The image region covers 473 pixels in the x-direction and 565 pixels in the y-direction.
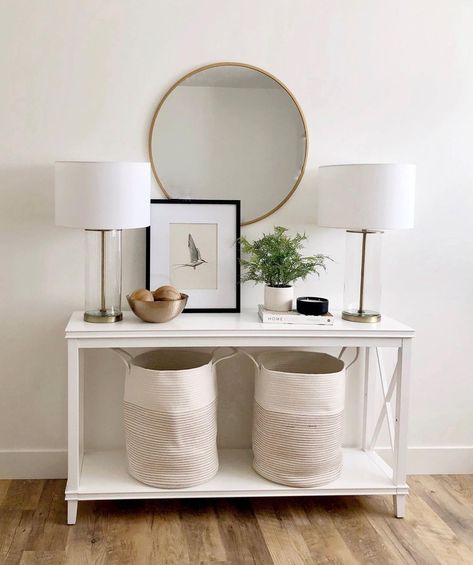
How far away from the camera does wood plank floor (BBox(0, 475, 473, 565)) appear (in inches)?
98.8

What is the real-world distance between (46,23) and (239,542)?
6.77ft

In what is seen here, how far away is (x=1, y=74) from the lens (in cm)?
289

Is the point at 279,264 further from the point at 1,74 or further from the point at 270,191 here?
the point at 1,74

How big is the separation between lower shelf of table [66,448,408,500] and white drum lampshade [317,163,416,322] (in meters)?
0.62

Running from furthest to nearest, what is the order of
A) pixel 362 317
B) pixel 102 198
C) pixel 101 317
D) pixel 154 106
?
pixel 154 106 < pixel 362 317 < pixel 101 317 < pixel 102 198

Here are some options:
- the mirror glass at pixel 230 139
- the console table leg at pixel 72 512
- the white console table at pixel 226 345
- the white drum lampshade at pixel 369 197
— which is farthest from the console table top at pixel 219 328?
the console table leg at pixel 72 512

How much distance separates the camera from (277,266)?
2900 millimetres

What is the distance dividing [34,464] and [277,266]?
1.31 m

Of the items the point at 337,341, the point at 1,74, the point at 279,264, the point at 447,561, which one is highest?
the point at 1,74

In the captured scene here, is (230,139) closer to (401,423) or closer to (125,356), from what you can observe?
(125,356)

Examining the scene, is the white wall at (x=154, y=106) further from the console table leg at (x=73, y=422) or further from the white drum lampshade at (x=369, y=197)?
the console table leg at (x=73, y=422)

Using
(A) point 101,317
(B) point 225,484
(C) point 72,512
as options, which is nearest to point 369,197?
(A) point 101,317

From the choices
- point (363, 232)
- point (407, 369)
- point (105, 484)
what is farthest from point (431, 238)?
point (105, 484)

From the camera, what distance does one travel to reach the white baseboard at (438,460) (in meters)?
3.28
